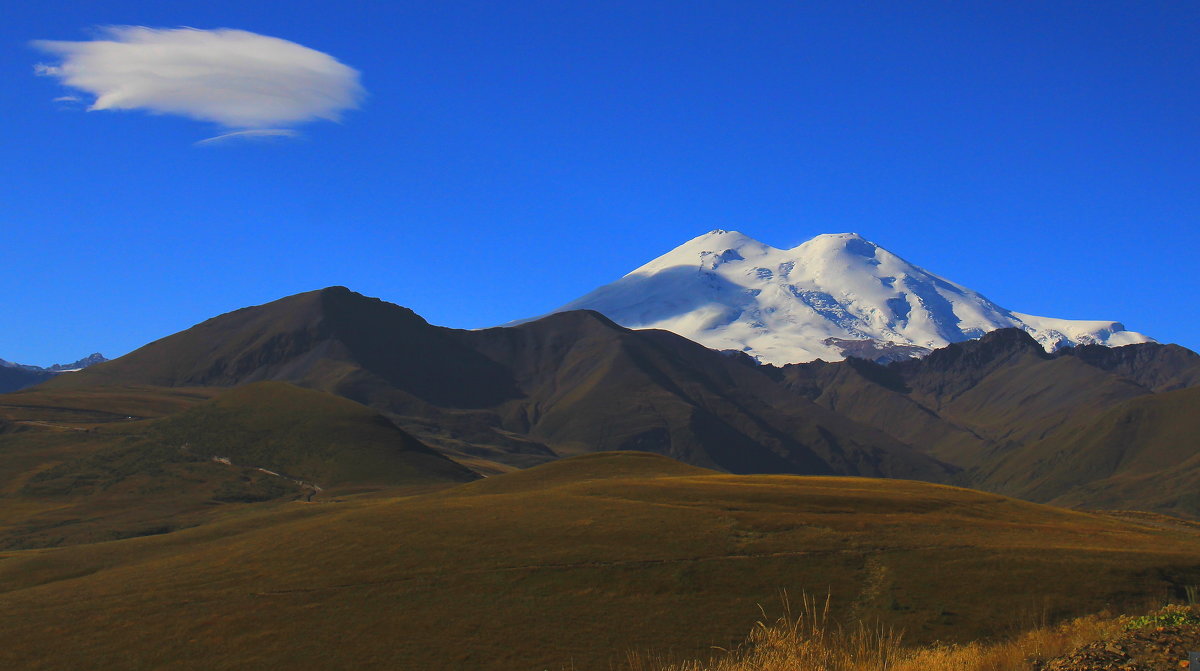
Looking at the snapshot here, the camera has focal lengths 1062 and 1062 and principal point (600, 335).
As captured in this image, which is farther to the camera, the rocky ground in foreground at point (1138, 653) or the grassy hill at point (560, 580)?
the grassy hill at point (560, 580)

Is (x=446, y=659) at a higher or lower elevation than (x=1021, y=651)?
lower

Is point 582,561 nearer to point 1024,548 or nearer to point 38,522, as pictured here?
point 1024,548

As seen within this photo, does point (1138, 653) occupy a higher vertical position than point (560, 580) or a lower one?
higher

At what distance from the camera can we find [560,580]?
206ft

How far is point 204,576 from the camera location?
69.2 meters

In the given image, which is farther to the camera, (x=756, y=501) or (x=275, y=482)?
(x=275, y=482)

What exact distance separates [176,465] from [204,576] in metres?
127

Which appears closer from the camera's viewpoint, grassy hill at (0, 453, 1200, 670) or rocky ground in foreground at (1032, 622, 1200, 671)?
rocky ground in foreground at (1032, 622, 1200, 671)

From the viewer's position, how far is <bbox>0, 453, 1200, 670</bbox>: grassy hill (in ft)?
177

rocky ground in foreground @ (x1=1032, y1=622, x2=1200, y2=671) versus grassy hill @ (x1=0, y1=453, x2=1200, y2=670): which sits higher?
rocky ground in foreground @ (x1=1032, y1=622, x2=1200, y2=671)

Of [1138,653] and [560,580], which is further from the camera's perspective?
[560,580]

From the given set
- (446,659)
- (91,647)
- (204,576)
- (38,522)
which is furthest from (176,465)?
(446,659)

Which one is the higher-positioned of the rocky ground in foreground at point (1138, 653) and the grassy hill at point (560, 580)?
the rocky ground in foreground at point (1138, 653)

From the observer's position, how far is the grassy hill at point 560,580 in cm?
5403
